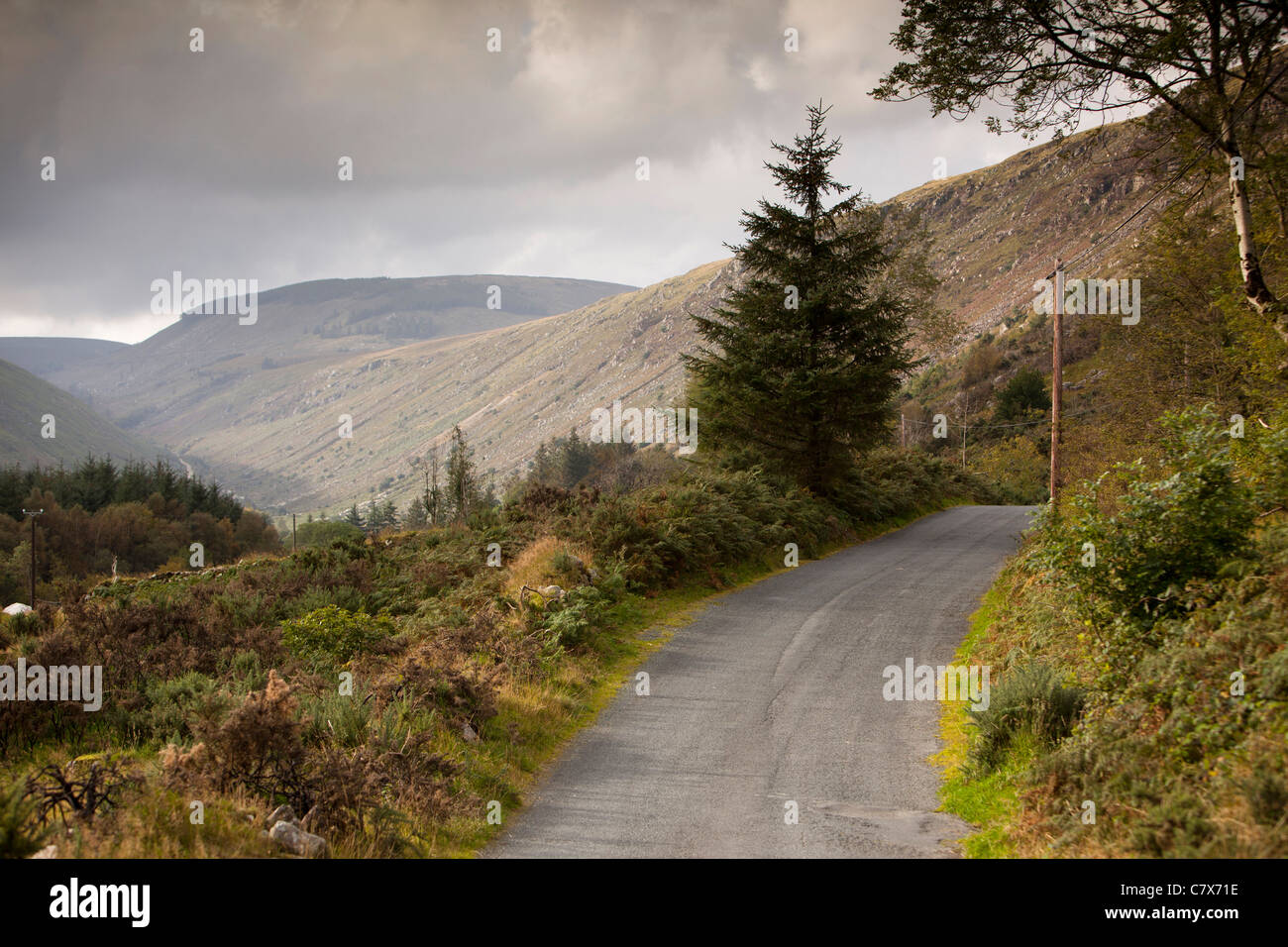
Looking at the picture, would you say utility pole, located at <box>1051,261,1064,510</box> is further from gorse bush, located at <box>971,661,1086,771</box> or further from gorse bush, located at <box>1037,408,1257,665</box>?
gorse bush, located at <box>971,661,1086,771</box>

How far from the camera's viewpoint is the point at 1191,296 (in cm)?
2138

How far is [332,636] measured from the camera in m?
12.2

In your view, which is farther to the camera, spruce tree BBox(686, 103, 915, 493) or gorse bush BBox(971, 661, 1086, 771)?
spruce tree BBox(686, 103, 915, 493)

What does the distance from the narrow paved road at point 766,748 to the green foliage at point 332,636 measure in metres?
4.42

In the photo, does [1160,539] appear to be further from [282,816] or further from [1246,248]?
[282,816]

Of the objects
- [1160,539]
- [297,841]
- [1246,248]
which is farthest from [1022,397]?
[297,841]

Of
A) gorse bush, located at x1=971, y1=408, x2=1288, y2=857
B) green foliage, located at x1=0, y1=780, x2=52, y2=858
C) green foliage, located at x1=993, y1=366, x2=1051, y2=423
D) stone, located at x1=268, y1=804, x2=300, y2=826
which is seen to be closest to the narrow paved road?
gorse bush, located at x1=971, y1=408, x2=1288, y2=857

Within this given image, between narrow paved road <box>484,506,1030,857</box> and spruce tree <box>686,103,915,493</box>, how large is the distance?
847 cm

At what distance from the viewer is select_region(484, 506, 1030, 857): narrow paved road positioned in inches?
244

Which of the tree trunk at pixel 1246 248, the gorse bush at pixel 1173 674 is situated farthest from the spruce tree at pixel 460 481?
the gorse bush at pixel 1173 674

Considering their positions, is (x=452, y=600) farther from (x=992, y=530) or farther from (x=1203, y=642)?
(x=992, y=530)

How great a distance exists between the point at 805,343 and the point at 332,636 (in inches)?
608

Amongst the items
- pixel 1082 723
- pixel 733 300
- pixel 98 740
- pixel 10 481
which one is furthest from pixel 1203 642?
pixel 10 481
